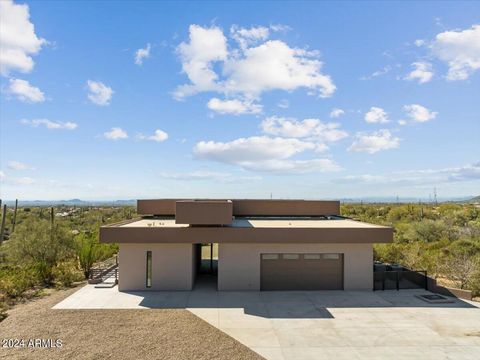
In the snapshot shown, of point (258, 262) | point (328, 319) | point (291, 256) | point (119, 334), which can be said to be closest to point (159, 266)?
point (258, 262)

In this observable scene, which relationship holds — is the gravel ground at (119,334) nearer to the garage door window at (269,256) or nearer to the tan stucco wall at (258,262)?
the tan stucco wall at (258,262)

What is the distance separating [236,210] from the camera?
1006 inches

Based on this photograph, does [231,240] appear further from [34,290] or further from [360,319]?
A: [34,290]

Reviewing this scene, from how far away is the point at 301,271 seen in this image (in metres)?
18.7

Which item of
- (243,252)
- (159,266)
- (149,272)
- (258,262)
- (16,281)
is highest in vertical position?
(243,252)

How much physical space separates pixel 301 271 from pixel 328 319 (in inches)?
177

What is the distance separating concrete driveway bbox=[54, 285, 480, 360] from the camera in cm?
1151

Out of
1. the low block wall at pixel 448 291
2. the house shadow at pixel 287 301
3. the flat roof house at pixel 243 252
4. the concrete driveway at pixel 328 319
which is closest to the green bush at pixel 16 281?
the concrete driveway at pixel 328 319

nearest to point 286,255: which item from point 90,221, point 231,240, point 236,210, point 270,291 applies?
point 270,291

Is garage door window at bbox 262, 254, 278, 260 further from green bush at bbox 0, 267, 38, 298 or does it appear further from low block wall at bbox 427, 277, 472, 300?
green bush at bbox 0, 267, 38, 298

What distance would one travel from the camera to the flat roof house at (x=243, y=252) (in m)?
17.8

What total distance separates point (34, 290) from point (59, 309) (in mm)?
5359

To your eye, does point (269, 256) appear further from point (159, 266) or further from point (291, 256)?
point (159, 266)

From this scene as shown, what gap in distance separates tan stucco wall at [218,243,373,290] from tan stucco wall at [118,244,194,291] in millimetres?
1820
